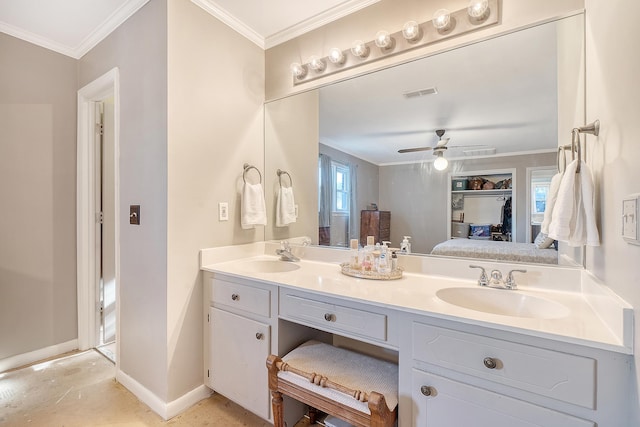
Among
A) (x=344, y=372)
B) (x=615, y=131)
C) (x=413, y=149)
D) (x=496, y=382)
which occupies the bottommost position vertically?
(x=344, y=372)

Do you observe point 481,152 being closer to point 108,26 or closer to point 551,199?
point 551,199

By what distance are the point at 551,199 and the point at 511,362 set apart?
28.6 inches

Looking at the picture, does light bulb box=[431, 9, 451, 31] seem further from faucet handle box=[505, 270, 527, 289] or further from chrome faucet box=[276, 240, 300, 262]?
chrome faucet box=[276, 240, 300, 262]

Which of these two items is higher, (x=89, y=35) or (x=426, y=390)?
(x=89, y=35)

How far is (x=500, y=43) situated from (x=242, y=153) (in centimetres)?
160

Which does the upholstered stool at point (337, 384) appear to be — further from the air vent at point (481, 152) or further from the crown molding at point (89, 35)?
the crown molding at point (89, 35)

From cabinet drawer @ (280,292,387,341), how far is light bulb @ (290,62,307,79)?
1.48 meters

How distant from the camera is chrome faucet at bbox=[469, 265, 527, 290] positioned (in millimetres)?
1251

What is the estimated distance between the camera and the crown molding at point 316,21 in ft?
5.69

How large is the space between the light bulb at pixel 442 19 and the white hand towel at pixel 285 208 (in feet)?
4.38

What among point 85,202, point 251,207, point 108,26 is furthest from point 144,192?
point 108,26

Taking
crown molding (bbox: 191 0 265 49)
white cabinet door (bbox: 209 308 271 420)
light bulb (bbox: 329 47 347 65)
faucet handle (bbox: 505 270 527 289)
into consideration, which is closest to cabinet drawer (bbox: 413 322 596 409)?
faucet handle (bbox: 505 270 527 289)

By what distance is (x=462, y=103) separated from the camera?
151 centimetres

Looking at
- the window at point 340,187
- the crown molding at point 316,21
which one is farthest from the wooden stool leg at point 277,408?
the crown molding at point 316,21
